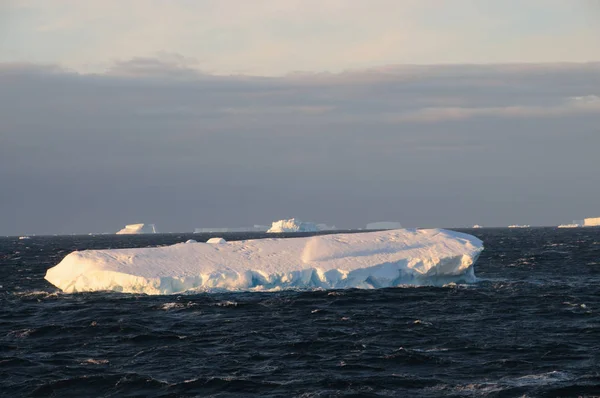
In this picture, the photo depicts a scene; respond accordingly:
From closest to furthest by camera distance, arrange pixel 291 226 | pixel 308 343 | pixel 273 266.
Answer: pixel 308 343
pixel 273 266
pixel 291 226

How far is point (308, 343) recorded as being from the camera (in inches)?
840


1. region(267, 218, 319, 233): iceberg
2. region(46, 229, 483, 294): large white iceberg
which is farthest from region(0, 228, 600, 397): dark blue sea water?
region(267, 218, 319, 233): iceberg

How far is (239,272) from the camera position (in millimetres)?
33219

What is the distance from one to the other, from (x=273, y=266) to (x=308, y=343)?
502 inches

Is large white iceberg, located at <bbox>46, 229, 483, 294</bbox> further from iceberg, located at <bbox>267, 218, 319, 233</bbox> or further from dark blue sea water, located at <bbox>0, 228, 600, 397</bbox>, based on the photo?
iceberg, located at <bbox>267, 218, 319, 233</bbox>

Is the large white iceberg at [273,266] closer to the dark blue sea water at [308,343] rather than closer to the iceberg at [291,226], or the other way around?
the dark blue sea water at [308,343]

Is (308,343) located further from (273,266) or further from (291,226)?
(291,226)

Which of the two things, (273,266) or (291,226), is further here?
(291,226)

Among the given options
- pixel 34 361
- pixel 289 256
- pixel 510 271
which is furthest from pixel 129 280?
pixel 510 271

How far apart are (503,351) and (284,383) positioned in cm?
680

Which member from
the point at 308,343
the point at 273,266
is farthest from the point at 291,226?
the point at 308,343

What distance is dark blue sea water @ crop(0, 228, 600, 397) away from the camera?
53.8 ft

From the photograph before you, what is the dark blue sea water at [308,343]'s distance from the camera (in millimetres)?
16391

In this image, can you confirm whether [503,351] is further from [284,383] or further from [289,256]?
[289,256]
